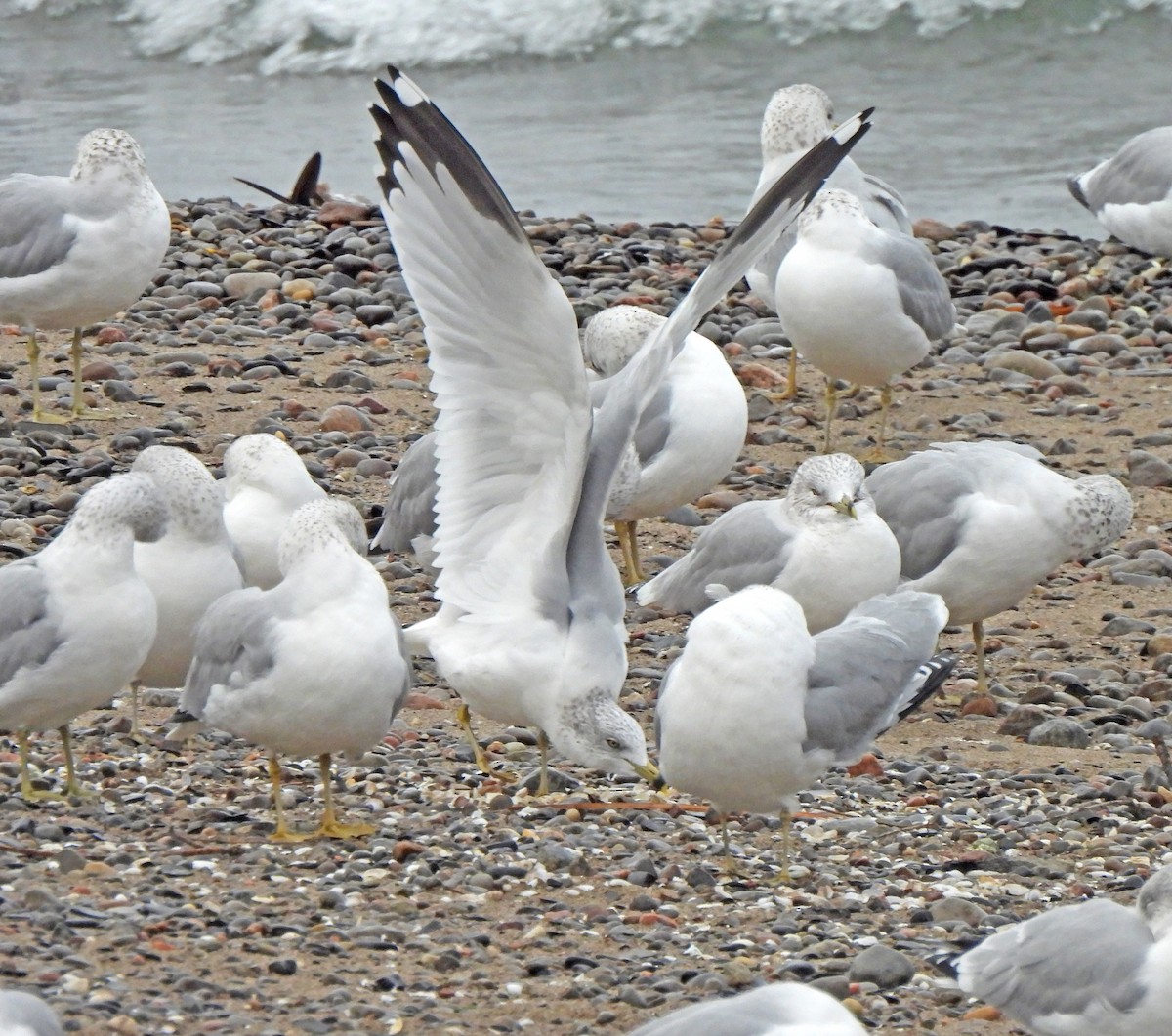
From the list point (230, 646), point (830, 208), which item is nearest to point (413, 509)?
point (230, 646)

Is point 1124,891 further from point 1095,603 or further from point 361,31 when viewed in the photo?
point 361,31

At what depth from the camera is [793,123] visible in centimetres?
948

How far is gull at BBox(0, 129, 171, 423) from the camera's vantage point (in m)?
7.73

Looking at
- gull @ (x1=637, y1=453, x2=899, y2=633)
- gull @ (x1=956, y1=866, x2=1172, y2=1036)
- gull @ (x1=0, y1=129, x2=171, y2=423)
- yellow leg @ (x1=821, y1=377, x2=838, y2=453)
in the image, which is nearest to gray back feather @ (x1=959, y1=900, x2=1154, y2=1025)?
gull @ (x1=956, y1=866, x2=1172, y2=1036)

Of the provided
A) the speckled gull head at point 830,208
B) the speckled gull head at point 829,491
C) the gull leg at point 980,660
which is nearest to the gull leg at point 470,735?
the speckled gull head at point 829,491

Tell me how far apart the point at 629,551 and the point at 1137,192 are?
511 centimetres

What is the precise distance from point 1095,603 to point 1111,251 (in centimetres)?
468

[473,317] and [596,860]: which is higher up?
[473,317]

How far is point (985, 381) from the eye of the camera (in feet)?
29.6

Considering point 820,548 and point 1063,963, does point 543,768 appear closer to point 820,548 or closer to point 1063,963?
point 820,548

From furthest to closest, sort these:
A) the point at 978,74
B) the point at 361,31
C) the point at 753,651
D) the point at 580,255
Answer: the point at 361,31 → the point at 978,74 → the point at 580,255 → the point at 753,651

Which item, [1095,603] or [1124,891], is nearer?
[1124,891]

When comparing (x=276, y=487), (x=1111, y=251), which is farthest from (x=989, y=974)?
(x=1111, y=251)

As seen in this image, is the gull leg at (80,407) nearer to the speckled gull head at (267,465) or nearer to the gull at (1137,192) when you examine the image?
the speckled gull head at (267,465)
